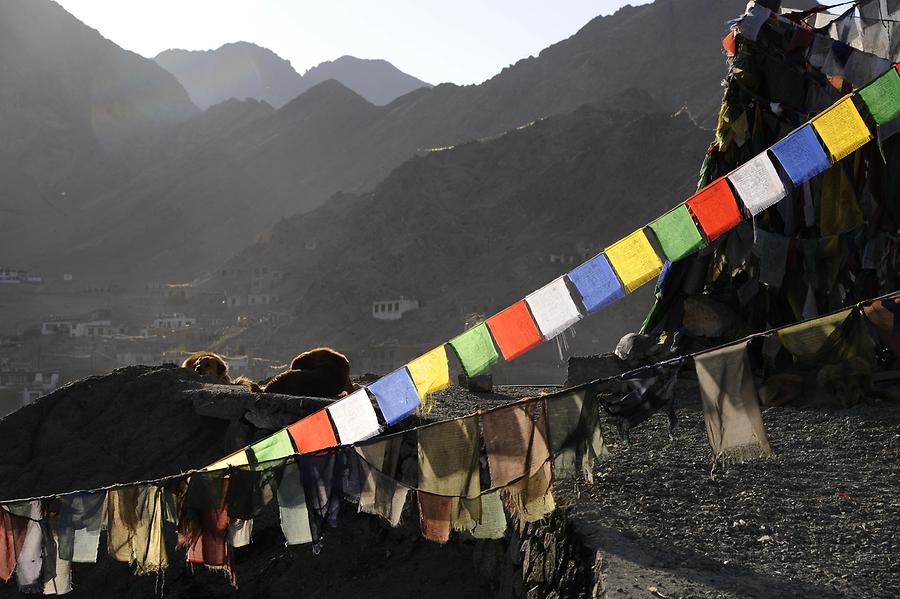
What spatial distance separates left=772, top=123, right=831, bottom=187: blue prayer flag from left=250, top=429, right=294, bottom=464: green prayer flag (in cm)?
529

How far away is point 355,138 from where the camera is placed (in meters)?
134

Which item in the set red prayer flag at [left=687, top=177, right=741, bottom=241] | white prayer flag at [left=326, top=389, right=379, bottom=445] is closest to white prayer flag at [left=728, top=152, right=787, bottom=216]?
red prayer flag at [left=687, top=177, right=741, bottom=241]

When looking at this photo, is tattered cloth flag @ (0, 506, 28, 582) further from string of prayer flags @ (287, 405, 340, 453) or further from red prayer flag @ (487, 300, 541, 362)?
red prayer flag @ (487, 300, 541, 362)

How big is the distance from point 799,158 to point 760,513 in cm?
338

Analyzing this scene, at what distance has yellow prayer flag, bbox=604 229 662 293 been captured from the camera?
25.3 feet

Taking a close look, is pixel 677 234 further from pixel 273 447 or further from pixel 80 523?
pixel 80 523

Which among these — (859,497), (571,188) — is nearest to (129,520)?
(859,497)

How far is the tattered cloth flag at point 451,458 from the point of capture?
6.85m

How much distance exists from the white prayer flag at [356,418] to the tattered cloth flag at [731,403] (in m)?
3.04

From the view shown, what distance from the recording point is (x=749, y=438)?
19.7ft

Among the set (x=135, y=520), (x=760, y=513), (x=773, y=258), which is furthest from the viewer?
(x=773, y=258)

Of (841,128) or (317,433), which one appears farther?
(841,128)

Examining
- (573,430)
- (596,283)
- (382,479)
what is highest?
(596,283)

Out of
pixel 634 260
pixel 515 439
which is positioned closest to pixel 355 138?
pixel 634 260
